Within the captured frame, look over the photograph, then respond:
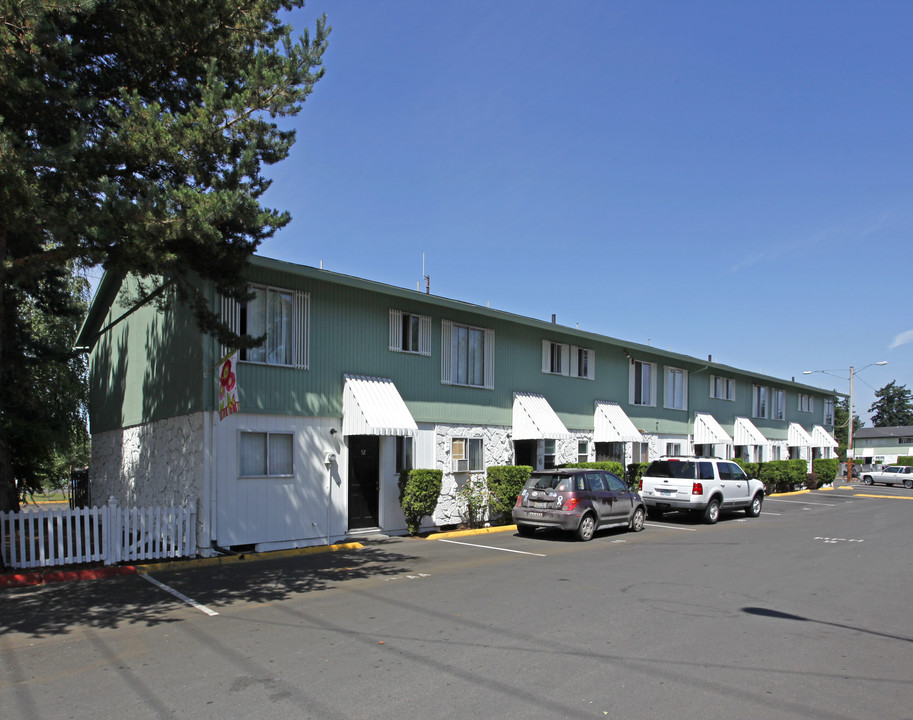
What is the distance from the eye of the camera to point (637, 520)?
17.5 meters

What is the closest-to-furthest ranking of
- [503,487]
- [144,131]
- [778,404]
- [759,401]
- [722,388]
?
[144,131], [503,487], [722,388], [759,401], [778,404]

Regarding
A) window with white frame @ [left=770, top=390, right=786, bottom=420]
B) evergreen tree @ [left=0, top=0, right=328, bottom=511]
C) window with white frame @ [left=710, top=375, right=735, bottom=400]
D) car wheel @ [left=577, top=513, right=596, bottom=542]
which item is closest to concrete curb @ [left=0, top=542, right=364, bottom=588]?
evergreen tree @ [left=0, top=0, right=328, bottom=511]

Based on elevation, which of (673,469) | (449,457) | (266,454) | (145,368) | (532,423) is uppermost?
(145,368)

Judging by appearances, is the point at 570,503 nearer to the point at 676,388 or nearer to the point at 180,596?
the point at 180,596

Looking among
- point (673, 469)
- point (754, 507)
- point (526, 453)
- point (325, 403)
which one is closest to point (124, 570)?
point (325, 403)

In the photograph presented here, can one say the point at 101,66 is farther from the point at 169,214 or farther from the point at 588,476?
the point at 588,476

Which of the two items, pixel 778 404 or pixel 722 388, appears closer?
pixel 722 388

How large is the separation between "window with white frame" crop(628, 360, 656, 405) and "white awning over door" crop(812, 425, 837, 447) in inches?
801

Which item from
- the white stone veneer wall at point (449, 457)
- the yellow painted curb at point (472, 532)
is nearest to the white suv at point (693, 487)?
the white stone veneer wall at point (449, 457)

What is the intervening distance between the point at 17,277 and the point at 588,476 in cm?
1190

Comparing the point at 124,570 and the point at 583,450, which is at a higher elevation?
the point at 583,450

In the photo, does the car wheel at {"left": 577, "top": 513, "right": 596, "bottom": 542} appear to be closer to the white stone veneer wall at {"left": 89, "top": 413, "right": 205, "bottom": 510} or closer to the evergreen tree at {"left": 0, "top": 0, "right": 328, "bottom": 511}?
the white stone veneer wall at {"left": 89, "top": 413, "right": 205, "bottom": 510}

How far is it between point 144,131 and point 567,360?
16.3 meters

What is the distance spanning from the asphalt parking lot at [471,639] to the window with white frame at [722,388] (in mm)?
20340
